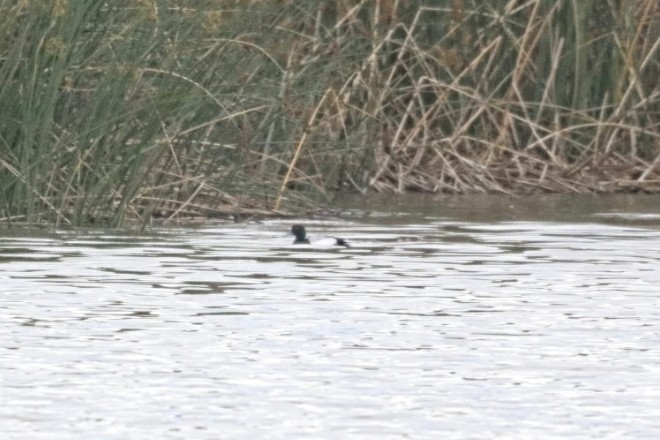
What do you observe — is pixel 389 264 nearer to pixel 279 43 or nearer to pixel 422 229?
pixel 422 229

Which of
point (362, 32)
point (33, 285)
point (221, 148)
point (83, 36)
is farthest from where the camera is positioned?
point (362, 32)

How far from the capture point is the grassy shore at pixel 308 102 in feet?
35.7

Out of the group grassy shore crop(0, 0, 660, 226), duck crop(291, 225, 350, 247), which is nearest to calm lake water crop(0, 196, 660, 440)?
duck crop(291, 225, 350, 247)

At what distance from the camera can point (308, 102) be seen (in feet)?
43.4

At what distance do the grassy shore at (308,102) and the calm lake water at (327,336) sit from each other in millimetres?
634

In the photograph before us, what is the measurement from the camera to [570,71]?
1608 centimetres

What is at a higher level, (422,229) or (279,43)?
(279,43)

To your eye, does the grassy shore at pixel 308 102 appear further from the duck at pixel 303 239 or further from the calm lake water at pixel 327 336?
the duck at pixel 303 239

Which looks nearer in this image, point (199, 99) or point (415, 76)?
point (199, 99)

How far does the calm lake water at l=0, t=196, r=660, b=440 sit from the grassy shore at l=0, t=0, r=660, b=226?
63 centimetres

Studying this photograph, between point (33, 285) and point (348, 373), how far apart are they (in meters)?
2.59

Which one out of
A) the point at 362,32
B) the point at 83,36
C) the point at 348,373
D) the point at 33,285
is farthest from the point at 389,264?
the point at 362,32

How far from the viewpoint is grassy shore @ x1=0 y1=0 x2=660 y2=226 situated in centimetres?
1089

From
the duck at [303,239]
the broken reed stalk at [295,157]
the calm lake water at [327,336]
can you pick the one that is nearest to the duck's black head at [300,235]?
the duck at [303,239]
